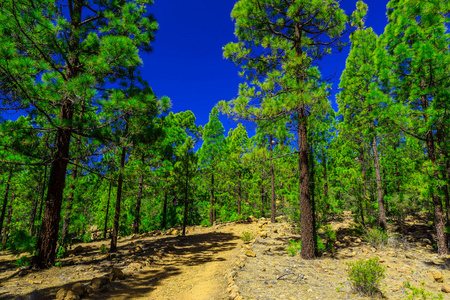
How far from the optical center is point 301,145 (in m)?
8.50

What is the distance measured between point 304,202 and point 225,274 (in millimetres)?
3872

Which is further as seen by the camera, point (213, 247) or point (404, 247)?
point (213, 247)

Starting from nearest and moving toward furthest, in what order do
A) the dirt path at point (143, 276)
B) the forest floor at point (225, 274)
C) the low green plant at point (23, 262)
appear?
the forest floor at point (225, 274) → the dirt path at point (143, 276) → the low green plant at point (23, 262)

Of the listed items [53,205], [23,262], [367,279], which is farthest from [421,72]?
[23,262]

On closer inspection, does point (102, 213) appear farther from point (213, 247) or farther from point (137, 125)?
point (137, 125)

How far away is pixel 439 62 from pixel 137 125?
37.2ft

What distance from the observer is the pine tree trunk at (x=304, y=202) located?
7.85 m

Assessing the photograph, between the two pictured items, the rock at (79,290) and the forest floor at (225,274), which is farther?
the forest floor at (225,274)

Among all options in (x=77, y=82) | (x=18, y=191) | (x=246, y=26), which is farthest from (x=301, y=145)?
(x=18, y=191)

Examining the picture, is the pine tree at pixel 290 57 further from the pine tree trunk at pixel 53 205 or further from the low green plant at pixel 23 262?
the low green plant at pixel 23 262

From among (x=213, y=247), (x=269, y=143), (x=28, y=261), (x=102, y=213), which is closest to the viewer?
(x=28, y=261)

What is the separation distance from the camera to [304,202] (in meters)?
8.01

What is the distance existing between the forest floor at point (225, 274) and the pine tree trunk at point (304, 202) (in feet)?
1.64

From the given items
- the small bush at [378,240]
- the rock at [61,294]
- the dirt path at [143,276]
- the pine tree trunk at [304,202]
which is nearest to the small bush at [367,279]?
the pine tree trunk at [304,202]
